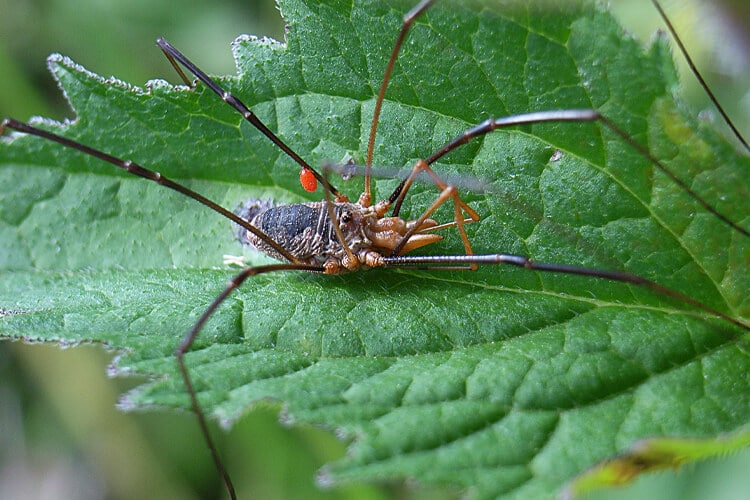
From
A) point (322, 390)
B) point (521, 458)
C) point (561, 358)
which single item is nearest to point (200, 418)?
point (322, 390)

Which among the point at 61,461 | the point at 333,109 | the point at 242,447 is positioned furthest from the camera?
the point at 61,461

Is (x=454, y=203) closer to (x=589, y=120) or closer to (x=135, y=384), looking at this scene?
(x=589, y=120)

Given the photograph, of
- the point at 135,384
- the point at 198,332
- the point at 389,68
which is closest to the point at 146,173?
the point at 198,332

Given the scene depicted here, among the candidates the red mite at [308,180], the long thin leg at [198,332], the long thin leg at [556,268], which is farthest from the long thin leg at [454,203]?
the long thin leg at [198,332]

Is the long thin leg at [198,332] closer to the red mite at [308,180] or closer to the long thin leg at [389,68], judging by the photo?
the red mite at [308,180]

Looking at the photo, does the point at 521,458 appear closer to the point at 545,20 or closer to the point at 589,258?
the point at 589,258

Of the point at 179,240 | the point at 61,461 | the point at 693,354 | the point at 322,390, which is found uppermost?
the point at 179,240
